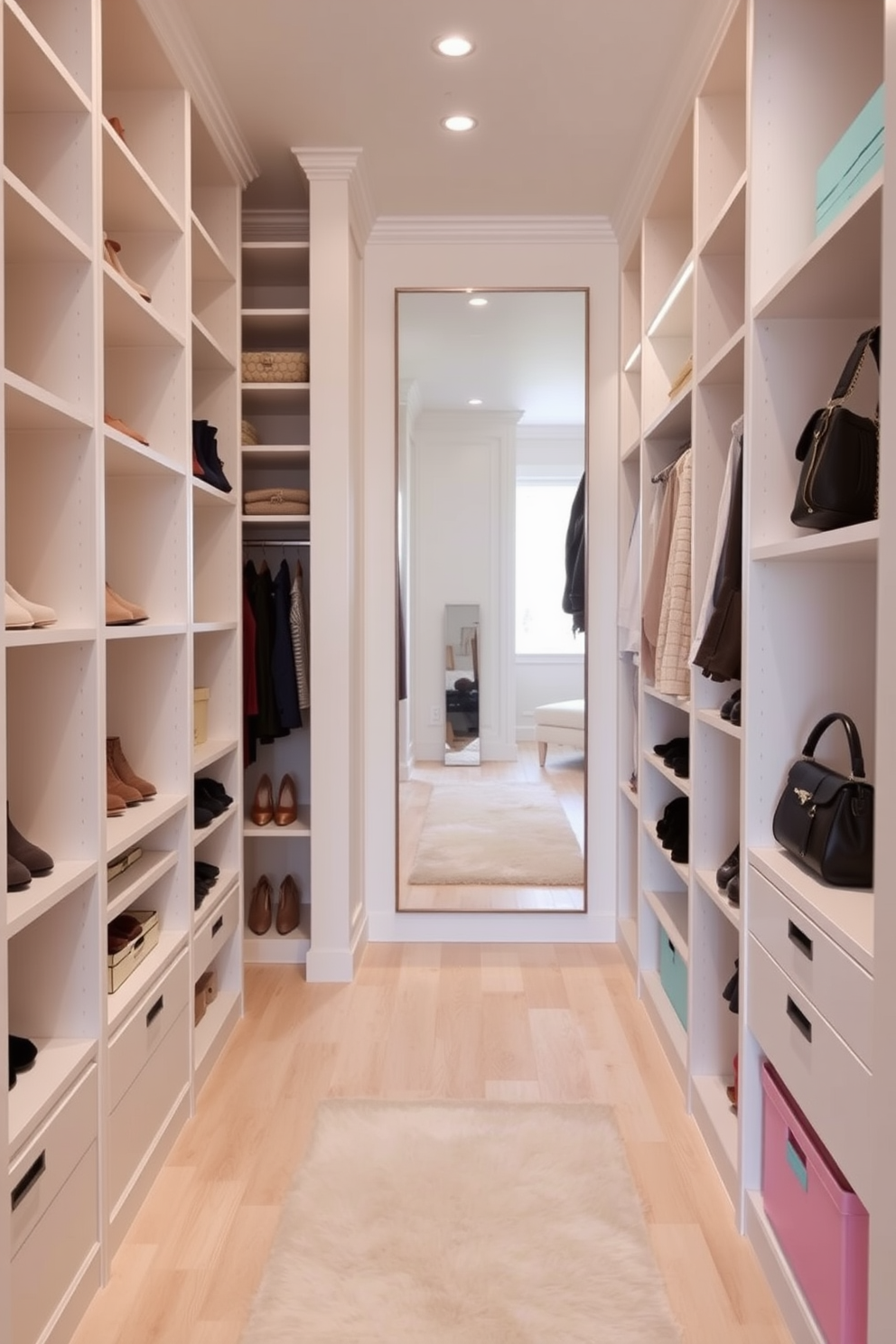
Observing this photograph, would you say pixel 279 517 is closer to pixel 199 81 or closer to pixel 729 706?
pixel 199 81

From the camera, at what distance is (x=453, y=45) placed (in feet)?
7.85

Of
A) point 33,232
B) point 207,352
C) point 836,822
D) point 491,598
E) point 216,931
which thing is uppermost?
point 207,352

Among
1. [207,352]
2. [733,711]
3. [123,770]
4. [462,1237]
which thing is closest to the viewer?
[462,1237]

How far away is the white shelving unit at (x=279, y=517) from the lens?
332cm

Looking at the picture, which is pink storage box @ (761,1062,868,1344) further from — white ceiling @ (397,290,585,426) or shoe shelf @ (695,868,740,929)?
white ceiling @ (397,290,585,426)

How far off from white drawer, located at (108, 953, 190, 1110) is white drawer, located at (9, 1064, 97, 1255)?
127mm

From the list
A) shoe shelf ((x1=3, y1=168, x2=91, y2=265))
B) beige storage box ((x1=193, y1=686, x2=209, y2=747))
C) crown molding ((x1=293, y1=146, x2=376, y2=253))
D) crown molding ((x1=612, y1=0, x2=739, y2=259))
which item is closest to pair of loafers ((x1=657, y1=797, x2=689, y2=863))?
beige storage box ((x1=193, y1=686, x2=209, y2=747))

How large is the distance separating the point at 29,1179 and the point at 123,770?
1.00m

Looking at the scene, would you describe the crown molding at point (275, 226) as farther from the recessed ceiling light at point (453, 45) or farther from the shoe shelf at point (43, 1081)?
the shoe shelf at point (43, 1081)

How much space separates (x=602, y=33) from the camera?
2.35 meters

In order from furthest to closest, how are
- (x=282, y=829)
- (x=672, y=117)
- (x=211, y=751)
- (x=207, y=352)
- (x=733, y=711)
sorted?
(x=282, y=829), (x=207, y=352), (x=211, y=751), (x=672, y=117), (x=733, y=711)

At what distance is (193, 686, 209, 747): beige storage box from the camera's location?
2809mm

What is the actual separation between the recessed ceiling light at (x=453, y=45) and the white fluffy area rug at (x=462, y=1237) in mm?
2607

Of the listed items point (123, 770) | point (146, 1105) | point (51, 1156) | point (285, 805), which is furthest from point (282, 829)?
point (51, 1156)
